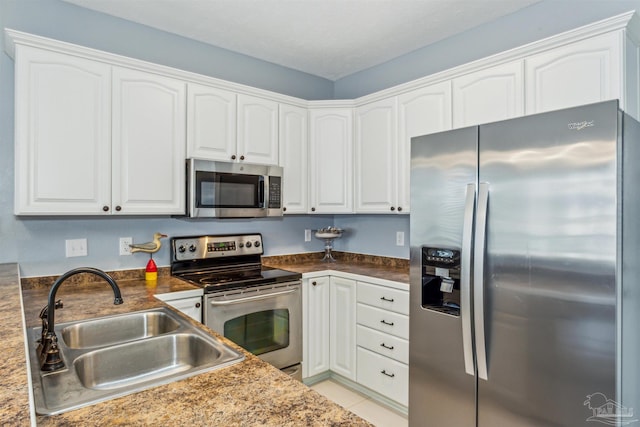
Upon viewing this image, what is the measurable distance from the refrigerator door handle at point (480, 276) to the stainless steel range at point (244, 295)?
4.37 feet

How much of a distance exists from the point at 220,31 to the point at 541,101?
2213mm

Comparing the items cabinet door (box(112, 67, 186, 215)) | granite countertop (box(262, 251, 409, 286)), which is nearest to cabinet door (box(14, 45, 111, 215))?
cabinet door (box(112, 67, 186, 215))

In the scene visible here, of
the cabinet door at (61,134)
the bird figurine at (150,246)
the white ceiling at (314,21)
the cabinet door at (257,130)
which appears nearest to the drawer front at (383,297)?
the cabinet door at (257,130)

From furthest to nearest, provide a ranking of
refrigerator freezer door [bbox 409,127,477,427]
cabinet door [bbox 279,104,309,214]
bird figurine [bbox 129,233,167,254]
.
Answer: cabinet door [bbox 279,104,309,214] → bird figurine [bbox 129,233,167,254] → refrigerator freezer door [bbox 409,127,477,427]

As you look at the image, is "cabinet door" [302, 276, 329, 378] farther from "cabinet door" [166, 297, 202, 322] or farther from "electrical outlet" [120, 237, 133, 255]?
"electrical outlet" [120, 237, 133, 255]

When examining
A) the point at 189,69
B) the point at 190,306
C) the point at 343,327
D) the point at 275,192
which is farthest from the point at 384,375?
the point at 189,69

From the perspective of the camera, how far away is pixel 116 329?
1614mm

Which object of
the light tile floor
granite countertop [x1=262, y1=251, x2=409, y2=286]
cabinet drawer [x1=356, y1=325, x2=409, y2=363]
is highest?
granite countertop [x1=262, y1=251, x2=409, y2=286]

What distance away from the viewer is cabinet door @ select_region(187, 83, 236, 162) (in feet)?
8.42

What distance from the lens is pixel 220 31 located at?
2814 mm

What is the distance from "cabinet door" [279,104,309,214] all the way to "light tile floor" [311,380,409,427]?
138cm

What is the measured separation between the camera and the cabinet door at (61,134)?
6.59 ft

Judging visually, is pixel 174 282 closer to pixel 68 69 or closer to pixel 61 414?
pixel 68 69

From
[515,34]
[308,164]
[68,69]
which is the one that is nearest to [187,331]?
[68,69]
